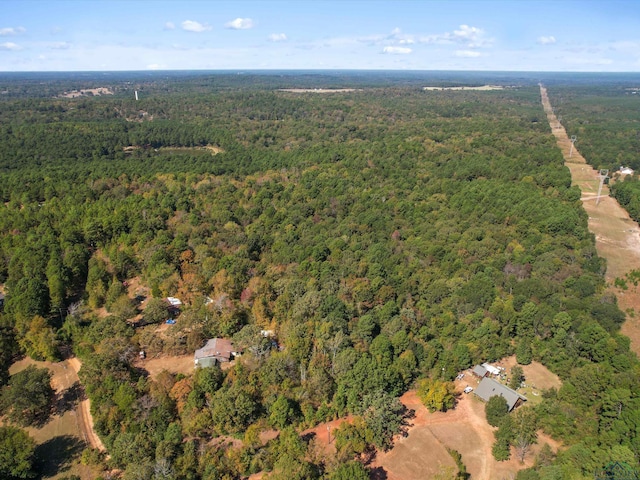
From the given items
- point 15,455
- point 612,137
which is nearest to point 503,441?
point 15,455

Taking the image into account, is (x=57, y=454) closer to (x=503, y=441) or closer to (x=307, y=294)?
(x=307, y=294)

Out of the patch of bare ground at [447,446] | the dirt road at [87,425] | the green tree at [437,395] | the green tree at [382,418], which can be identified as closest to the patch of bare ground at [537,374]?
the patch of bare ground at [447,446]

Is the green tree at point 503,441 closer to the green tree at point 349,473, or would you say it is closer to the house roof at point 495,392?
the house roof at point 495,392

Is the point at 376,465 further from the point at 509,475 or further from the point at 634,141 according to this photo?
the point at 634,141

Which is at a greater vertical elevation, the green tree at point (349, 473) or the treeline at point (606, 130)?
the treeline at point (606, 130)

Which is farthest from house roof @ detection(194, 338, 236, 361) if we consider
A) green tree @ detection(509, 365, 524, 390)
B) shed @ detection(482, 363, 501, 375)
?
green tree @ detection(509, 365, 524, 390)

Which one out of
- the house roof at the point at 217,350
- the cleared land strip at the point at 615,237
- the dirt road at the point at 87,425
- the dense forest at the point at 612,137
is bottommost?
the dirt road at the point at 87,425
